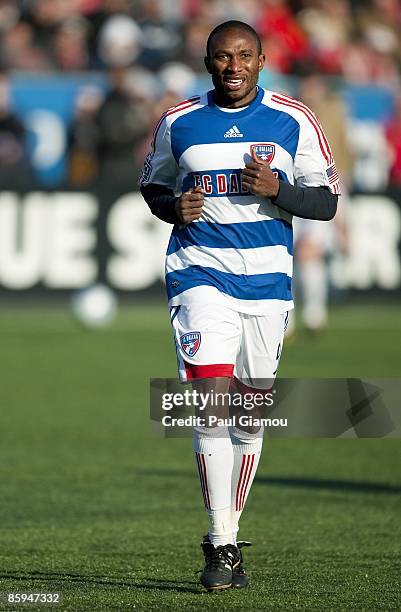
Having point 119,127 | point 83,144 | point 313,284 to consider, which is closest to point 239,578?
point 313,284

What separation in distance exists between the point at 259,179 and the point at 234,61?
50 centimetres

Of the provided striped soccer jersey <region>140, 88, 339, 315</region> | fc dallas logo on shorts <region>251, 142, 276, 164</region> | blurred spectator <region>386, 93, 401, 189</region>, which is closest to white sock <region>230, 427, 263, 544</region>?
striped soccer jersey <region>140, 88, 339, 315</region>

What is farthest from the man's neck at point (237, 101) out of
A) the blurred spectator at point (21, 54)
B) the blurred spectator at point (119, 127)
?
the blurred spectator at point (21, 54)

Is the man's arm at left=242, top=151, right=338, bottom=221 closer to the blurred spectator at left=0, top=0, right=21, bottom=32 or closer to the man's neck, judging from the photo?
the man's neck

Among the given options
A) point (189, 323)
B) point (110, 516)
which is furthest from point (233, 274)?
point (110, 516)

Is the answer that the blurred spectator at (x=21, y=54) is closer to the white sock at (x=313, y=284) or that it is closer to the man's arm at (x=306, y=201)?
the white sock at (x=313, y=284)

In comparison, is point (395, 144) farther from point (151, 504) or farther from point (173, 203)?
point (173, 203)

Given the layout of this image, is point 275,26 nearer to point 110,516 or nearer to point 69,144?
point 69,144

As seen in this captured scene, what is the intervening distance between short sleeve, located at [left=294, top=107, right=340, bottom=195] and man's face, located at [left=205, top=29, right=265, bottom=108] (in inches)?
11.8

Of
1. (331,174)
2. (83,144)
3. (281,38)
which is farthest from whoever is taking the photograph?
(281,38)

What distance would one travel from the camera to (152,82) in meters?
21.4

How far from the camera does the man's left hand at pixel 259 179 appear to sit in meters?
5.99

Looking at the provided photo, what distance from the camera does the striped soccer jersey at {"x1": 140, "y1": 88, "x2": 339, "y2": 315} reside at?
6148 millimetres

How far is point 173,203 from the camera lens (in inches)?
246
